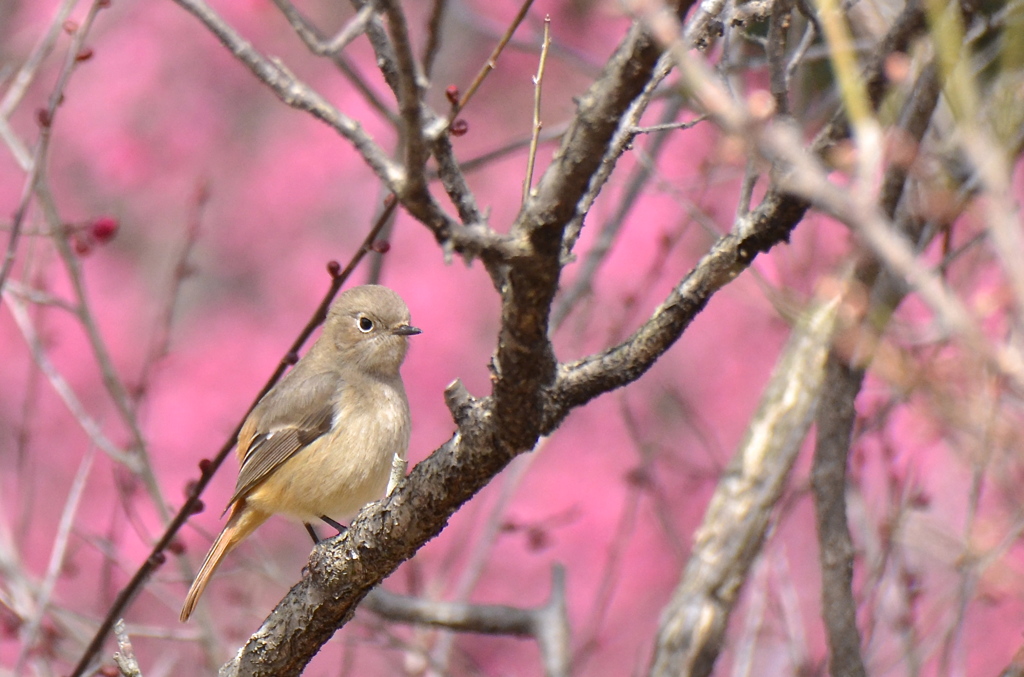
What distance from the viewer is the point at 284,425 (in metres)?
4.29

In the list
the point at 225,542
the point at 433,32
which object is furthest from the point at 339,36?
the point at 225,542

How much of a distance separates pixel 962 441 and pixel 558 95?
6228 millimetres

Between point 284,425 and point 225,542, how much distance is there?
54cm

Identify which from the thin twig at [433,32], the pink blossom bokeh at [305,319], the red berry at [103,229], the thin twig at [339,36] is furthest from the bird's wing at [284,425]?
the thin twig at [339,36]

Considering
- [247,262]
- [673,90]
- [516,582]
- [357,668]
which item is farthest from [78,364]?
[673,90]

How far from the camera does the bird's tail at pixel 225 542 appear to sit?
368 centimetres

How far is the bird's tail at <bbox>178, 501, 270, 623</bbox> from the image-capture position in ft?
12.1

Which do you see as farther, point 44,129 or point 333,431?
point 333,431

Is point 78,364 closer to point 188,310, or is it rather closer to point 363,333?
point 188,310

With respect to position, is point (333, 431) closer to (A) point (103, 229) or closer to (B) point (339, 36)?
(A) point (103, 229)

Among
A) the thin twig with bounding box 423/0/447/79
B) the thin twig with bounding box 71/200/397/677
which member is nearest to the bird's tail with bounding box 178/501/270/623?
the thin twig with bounding box 71/200/397/677

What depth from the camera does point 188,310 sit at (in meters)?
9.00

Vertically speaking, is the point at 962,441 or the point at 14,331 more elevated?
the point at 14,331

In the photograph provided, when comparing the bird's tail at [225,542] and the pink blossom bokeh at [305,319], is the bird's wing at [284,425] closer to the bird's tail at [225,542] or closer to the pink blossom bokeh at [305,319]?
the bird's tail at [225,542]
